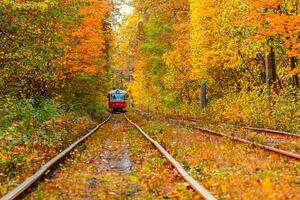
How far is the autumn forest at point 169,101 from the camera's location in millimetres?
9641

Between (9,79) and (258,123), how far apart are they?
12.7 m

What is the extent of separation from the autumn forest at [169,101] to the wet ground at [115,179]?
0.10ft

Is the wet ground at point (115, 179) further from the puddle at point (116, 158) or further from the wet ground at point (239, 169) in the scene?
the wet ground at point (239, 169)

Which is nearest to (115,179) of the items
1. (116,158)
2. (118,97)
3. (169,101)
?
(116,158)

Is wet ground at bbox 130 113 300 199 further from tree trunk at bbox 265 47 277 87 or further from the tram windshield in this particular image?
the tram windshield

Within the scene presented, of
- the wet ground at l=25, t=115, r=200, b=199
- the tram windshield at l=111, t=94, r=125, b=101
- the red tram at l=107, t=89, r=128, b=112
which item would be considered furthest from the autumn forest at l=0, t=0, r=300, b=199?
the red tram at l=107, t=89, r=128, b=112

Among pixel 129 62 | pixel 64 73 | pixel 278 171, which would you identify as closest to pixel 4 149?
pixel 278 171

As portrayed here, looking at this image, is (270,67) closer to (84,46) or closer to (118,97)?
(84,46)

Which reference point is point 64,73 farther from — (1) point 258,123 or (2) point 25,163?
(2) point 25,163

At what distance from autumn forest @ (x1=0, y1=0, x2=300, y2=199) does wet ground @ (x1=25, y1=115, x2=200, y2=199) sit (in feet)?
0.10

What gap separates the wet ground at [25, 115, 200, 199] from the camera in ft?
27.8

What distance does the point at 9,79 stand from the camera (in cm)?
2095

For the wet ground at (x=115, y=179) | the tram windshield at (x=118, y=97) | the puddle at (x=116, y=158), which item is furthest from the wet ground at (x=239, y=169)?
the tram windshield at (x=118, y=97)

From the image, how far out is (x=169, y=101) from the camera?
4953 centimetres
